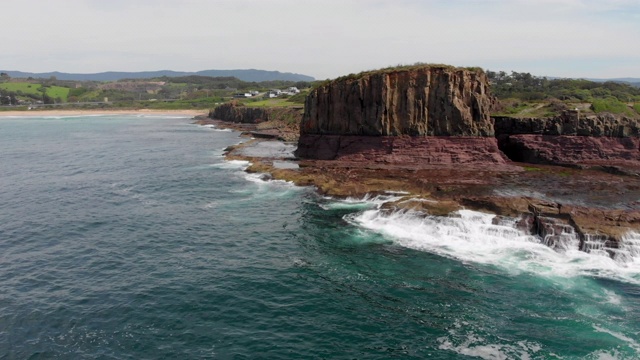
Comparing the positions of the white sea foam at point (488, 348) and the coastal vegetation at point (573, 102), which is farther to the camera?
the coastal vegetation at point (573, 102)

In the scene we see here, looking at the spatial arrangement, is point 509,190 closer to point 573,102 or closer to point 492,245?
point 492,245

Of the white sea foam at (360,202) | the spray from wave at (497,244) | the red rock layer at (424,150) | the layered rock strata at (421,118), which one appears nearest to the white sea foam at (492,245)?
the spray from wave at (497,244)

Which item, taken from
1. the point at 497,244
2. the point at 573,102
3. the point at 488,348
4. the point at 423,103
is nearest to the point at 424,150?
the point at 423,103

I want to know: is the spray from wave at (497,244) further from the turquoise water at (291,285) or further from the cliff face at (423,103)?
the cliff face at (423,103)

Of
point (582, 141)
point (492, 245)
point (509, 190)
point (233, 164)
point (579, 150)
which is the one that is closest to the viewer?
point (492, 245)

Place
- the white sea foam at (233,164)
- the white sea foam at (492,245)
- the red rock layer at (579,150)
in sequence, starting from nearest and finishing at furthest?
the white sea foam at (492,245), the red rock layer at (579,150), the white sea foam at (233,164)

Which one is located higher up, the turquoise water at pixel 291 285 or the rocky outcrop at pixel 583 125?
the rocky outcrop at pixel 583 125

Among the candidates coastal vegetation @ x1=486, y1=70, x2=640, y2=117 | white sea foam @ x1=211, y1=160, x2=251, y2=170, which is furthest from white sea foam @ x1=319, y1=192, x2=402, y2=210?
coastal vegetation @ x1=486, y1=70, x2=640, y2=117

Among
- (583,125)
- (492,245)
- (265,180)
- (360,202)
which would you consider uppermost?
(583,125)
